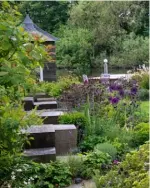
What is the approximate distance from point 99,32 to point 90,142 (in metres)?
16.4

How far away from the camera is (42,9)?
66.8 feet

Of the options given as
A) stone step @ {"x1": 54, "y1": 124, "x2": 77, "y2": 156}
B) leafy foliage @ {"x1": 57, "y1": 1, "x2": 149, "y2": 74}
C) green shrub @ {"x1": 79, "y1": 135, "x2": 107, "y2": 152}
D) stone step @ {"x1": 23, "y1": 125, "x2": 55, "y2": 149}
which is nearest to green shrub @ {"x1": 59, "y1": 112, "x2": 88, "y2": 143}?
green shrub @ {"x1": 79, "y1": 135, "x2": 107, "y2": 152}

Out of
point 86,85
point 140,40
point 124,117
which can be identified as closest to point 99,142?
point 124,117

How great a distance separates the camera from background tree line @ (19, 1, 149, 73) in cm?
1938

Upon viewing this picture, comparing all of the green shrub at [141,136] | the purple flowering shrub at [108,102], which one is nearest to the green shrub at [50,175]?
the green shrub at [141,136]

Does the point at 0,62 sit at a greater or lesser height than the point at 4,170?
greater

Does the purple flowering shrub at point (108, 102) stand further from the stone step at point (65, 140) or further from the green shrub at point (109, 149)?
the green shrub at point (109, 149)

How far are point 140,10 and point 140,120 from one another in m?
15.9

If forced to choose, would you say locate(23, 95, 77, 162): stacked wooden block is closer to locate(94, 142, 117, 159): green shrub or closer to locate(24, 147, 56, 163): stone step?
locate(24, 147, 56, 163): stone step

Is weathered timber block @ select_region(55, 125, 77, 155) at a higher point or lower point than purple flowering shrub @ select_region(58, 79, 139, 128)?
lower

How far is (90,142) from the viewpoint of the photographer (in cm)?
416

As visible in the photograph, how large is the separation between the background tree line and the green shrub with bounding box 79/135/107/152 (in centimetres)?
1469

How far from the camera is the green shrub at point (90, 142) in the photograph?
13.4ft

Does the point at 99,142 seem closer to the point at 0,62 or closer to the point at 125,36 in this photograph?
the point at 0,62
